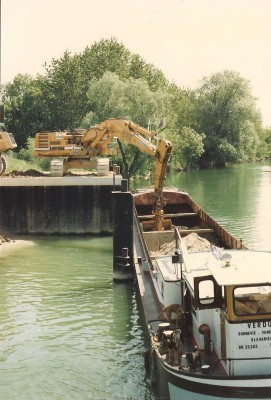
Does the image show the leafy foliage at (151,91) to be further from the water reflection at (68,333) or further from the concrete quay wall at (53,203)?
the water reflection at (68,333)

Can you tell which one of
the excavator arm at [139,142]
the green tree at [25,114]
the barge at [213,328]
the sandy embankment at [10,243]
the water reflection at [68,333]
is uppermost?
the green tree at [25,114]

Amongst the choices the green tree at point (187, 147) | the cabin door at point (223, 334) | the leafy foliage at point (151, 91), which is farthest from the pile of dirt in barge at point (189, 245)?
the green tree at point (187, 147)

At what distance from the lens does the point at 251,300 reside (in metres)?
9.85

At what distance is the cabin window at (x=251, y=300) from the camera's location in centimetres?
973

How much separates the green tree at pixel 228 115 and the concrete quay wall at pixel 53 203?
47676 millimetres

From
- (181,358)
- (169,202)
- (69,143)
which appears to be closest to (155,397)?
(181,358)

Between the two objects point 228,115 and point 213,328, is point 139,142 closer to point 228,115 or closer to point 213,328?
point 213,328

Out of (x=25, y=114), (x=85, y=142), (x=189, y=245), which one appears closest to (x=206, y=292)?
(x=189, y=245)

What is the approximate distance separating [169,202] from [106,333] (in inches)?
577

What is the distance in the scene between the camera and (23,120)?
68.9m

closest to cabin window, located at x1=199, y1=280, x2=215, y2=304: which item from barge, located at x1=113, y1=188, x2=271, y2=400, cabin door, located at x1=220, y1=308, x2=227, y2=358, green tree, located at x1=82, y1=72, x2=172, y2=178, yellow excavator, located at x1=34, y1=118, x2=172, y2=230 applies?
barge, located at x1=113, y1=188, x2=271, y2=400

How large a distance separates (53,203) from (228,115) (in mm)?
49178

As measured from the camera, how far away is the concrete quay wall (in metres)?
30.8

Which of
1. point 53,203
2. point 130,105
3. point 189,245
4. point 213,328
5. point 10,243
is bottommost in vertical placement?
point 10,243
